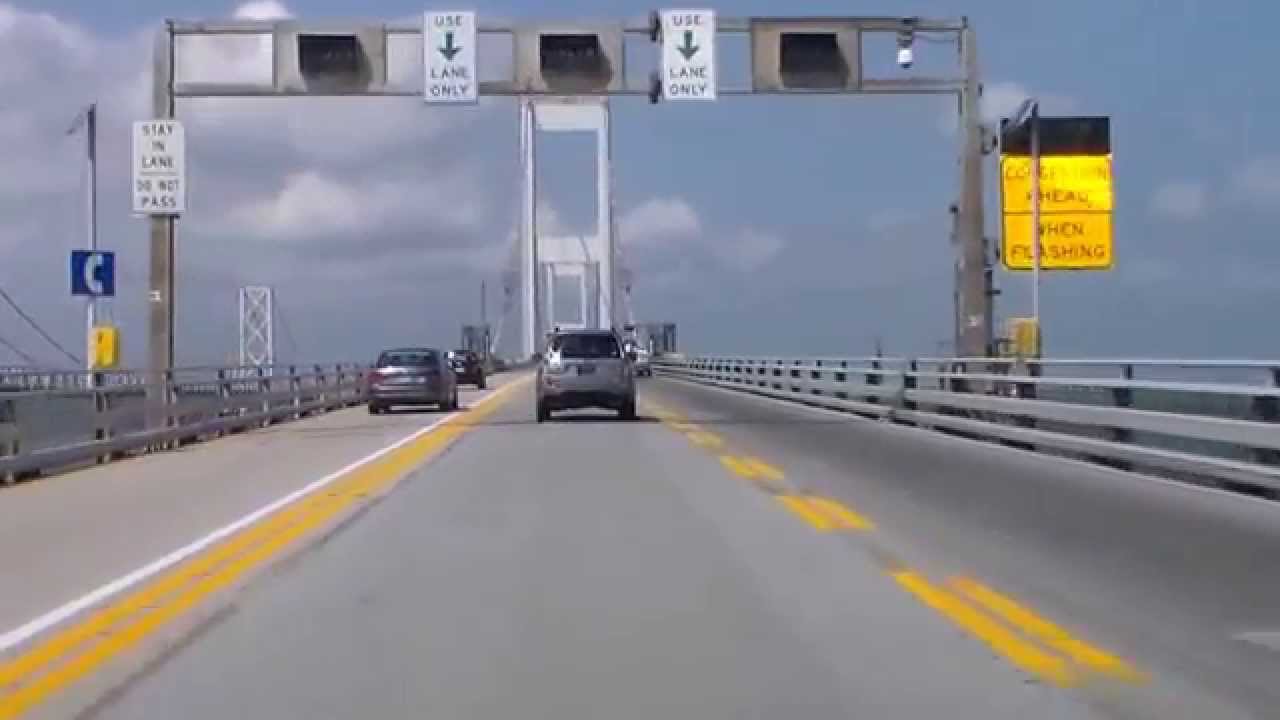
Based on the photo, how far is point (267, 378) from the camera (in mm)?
33562

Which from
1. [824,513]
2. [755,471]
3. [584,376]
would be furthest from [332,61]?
[824,513]

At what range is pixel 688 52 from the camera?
30453 millimetres

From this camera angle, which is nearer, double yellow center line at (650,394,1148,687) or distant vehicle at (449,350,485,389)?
double yellow center line at (650,394,1148,687)

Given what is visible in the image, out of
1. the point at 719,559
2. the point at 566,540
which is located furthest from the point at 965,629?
the point at 566,540

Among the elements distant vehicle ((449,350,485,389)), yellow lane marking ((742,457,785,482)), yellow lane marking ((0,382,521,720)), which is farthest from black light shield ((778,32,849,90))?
distant vehicle ((449,350,485,389))

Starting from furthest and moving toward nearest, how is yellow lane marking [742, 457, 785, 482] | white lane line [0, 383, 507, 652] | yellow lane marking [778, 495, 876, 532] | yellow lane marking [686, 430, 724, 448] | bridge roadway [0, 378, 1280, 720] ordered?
yellow lane marking [686, 430, 724, 448] → yellow lane marking [742, 457, 785, 482] → yellow lane marking [778, 495, 876, 532] → white lane line [0, 383, 507, 652] → bridge roadway [0, 378, 1280, 720]

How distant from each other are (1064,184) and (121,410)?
23.0 m

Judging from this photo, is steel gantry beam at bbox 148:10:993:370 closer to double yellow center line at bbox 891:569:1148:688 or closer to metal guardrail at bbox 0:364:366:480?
metal guardrail at bbox 0:364:366:480

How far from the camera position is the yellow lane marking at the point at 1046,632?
7.87 m

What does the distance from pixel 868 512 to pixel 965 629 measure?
19.5ft

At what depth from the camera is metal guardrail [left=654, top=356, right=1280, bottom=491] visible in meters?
15.3

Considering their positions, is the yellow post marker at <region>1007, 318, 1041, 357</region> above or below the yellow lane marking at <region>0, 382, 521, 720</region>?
above

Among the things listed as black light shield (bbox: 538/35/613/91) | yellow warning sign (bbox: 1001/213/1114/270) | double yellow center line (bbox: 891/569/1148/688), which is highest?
black light shield (bbox: 538/35/613/91)

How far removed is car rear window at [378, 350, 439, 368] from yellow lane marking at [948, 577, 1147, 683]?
31084mm
